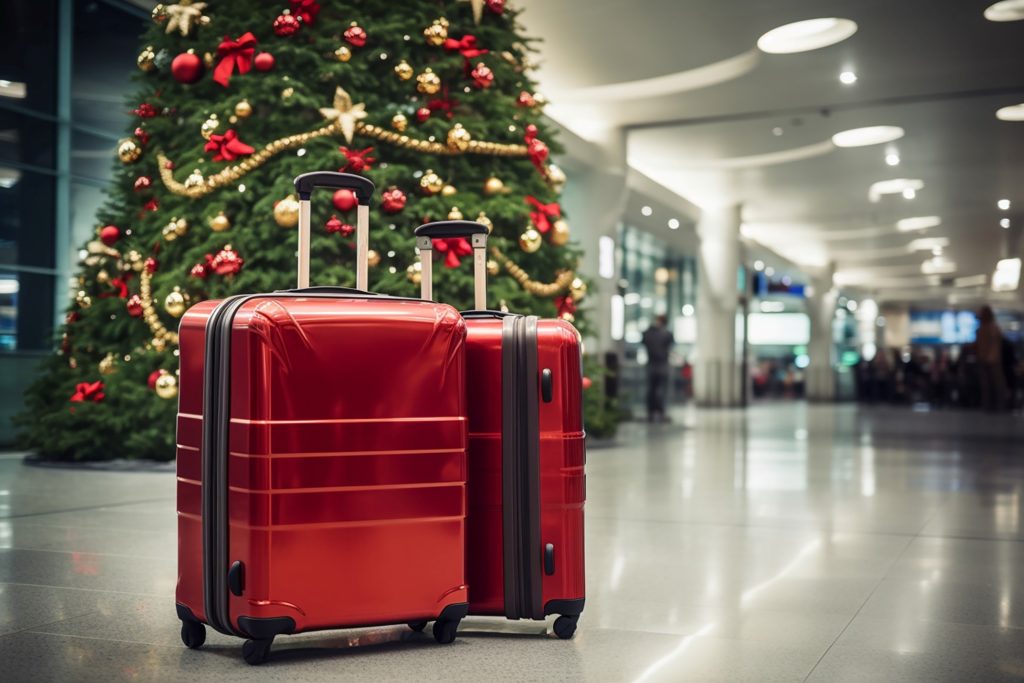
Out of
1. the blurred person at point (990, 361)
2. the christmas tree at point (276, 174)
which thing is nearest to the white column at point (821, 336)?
the blurred person at point (990, 361)

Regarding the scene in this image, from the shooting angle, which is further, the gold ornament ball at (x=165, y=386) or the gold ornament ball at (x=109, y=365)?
the gold ornament ball at (x=109, y=365)

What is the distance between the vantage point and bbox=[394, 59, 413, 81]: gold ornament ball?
8.34 metres

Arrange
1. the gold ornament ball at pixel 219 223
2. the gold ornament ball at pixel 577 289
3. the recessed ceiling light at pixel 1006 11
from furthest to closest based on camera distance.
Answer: the recessed ceiling light at pixel 1006 11 → the gold ornament ball at pixel 577 289 → the gold ornament ball at pixel 219 223

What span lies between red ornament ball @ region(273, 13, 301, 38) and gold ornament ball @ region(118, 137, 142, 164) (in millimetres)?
1699

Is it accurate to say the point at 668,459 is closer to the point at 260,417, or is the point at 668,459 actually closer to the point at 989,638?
the point at 989,638

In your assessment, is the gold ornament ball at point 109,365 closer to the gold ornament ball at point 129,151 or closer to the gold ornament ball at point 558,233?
the gold ornament ball at point 129,151

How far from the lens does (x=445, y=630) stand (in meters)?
2.89

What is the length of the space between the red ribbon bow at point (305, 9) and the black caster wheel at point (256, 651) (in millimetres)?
6751

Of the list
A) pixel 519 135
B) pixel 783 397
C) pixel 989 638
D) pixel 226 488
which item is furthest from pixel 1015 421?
pixel 783 397

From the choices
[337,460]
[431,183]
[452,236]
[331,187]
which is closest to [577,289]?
[431,183]

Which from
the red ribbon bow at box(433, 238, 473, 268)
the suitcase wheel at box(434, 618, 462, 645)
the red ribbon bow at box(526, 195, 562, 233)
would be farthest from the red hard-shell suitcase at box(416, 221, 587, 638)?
the red ribbon bow at box(526, 195, 562, 233)

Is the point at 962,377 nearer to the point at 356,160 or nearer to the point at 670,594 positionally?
the point at 356,160

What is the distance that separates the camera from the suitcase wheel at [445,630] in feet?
9.46

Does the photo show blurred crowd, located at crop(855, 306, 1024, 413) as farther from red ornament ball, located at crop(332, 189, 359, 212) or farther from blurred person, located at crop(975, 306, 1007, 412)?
red ornament ball, located at crop(332, 189, 359, 212)
